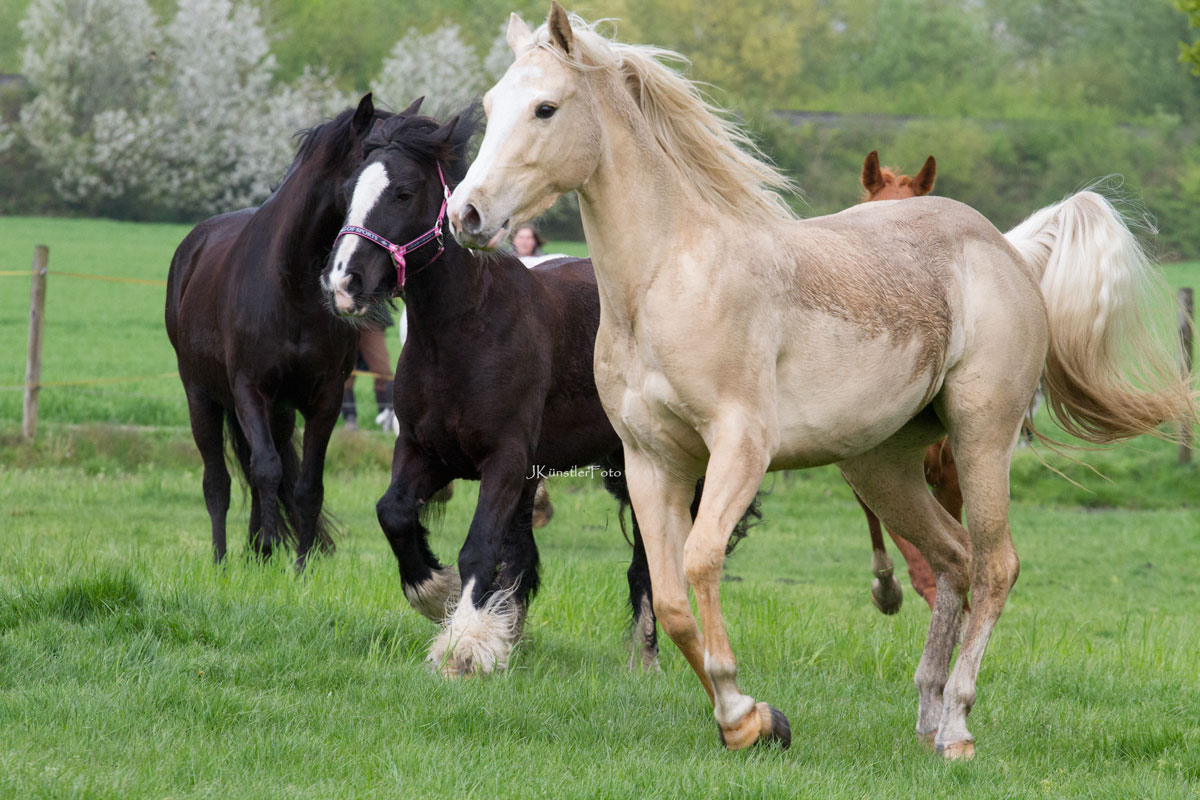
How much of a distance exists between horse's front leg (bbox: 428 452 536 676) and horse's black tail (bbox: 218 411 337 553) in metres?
2.07

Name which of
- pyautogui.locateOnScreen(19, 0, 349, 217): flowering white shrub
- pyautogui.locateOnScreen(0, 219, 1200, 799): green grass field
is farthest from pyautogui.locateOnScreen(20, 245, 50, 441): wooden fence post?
pyautogui.locateOnScreen(19, 0, 349, 217): flowering white shrub

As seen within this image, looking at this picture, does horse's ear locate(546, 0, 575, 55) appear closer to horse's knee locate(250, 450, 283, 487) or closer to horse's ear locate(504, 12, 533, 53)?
horse's ear locate(504, 12, 533, 53)

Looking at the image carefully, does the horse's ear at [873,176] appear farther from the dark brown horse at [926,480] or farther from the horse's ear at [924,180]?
the horse's ear at [924,180]

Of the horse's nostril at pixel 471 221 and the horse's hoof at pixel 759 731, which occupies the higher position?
the horse's nostril at pixel 471 221

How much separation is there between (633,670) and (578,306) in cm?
175

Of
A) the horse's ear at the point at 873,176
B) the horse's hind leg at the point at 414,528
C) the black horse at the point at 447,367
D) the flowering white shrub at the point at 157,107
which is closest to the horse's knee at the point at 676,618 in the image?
the black horse at the point at 447,367

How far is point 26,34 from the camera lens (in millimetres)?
42969

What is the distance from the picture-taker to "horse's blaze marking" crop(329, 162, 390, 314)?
5.42 meters

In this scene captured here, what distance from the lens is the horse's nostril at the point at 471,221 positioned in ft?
12.4

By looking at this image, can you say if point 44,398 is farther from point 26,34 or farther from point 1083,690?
point 26,34

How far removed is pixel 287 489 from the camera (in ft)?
25.1

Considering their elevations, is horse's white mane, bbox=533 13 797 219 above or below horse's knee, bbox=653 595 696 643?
above

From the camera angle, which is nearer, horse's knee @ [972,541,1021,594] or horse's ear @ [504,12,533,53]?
horse's ear @ [504,12,533,53]

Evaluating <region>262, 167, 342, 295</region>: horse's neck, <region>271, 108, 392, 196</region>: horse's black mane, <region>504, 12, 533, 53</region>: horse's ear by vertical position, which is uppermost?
<region>504, 12, 533, 53</region>: horse's ear
